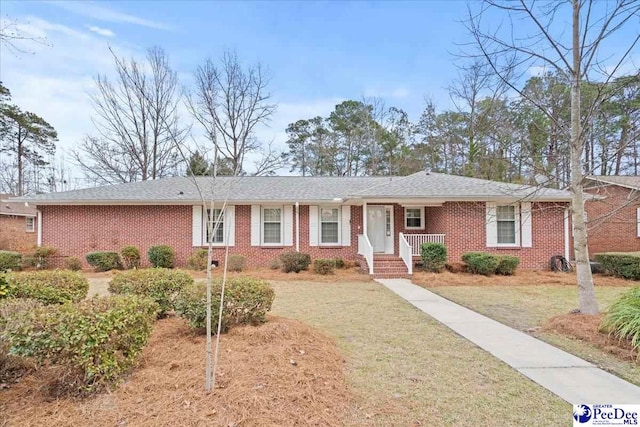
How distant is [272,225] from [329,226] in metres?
2.43

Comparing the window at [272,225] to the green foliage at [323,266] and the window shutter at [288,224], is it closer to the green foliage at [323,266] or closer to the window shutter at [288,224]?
the window shutter at [288,224]

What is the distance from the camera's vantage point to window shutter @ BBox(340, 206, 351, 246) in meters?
15.1

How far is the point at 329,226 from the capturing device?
1527cm

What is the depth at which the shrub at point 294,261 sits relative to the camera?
529 inches

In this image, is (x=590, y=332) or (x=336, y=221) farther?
(x=336, y=221)

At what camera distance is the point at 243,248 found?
1490cm

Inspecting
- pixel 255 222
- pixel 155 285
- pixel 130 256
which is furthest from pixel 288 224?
pixel 155 285

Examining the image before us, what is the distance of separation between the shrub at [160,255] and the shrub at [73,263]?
8.56 ft

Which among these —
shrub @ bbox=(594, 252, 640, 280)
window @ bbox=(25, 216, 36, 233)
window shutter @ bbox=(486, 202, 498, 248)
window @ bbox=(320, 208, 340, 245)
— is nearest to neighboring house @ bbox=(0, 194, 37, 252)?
window @ bbox=(25, 216, 36, 233)

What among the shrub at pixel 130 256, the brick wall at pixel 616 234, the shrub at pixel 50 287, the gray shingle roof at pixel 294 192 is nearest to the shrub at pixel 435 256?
the gray shingle roof at pixel 294 192

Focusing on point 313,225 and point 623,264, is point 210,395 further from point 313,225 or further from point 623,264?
point 623,264

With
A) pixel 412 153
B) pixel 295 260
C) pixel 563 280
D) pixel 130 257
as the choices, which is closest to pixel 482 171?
pixel 412 153

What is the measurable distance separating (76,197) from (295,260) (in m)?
9.35

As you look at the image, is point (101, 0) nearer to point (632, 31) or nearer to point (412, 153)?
point (632, 31)
